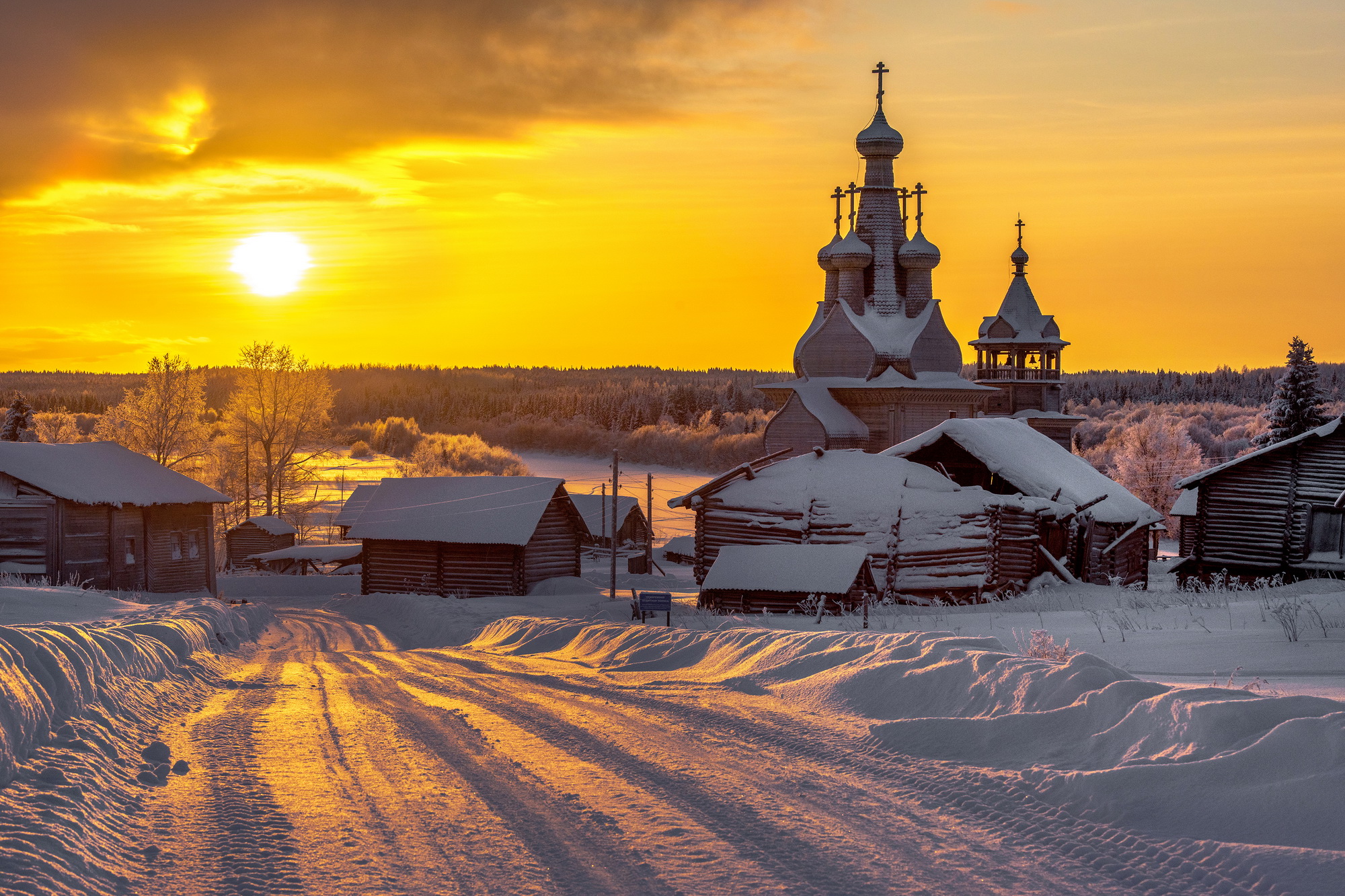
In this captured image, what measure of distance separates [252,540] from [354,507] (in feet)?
64.0

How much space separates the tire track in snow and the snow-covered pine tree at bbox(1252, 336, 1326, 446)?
53.4 meters

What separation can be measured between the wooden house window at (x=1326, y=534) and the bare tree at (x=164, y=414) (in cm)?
5087

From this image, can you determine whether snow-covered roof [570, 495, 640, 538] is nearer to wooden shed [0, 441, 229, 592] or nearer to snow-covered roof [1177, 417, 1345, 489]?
wooden shed [0, 441, 229, 592]

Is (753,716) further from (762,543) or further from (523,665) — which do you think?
(762,543)

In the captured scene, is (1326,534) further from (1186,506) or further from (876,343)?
(876,343)

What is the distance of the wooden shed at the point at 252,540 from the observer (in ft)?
205

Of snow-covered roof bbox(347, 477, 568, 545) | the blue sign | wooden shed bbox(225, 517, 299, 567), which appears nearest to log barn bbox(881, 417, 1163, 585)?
the blue sign

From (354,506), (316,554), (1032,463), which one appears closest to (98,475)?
(354,506)

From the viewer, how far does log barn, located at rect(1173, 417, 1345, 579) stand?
30359mm

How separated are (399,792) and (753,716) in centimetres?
349

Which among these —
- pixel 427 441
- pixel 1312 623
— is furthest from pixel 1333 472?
pixel 427 441

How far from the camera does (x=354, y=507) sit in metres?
46.7

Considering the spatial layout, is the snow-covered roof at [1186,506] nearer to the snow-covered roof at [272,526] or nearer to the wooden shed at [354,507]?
the wooden shed at [354,507]

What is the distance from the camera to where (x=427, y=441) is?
128m
